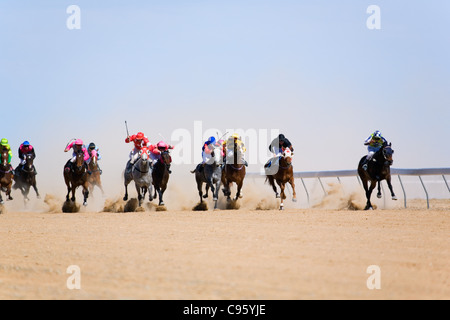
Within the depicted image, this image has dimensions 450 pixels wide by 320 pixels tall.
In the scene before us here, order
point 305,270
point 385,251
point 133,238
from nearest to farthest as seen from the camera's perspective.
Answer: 1. point 305,270
2. point 385,251
3. point 133,238

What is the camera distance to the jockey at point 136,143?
25266mm

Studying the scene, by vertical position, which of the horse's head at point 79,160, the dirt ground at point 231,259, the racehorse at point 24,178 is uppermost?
the horse's head at point 79,160

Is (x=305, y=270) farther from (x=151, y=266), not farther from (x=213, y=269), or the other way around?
(x=151, y=266)

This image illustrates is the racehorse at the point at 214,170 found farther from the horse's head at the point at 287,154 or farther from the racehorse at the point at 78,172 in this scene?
the racehorse at the point at 78,172

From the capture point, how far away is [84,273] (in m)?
9.45

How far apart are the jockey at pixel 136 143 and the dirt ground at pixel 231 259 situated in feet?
26.2

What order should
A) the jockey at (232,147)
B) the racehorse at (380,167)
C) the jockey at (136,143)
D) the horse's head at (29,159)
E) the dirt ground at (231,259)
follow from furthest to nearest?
the horse's head at (29,159)
the jockey at (136,143)
the jockey at (232,147)
the racehorse at (380,167)
the dirt ground at (231,259)

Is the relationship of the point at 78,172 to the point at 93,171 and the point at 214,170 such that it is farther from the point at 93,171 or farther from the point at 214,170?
the point at 93,171

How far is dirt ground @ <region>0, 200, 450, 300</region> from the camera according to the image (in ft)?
26.5

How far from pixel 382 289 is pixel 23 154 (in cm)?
2255

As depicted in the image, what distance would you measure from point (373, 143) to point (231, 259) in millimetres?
13153

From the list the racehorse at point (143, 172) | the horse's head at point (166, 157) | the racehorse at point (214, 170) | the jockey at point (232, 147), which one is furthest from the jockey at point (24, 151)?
the jockey at point (232, 147)

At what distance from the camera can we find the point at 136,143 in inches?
1007

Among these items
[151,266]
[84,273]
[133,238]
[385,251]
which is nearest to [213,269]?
[151,266]
